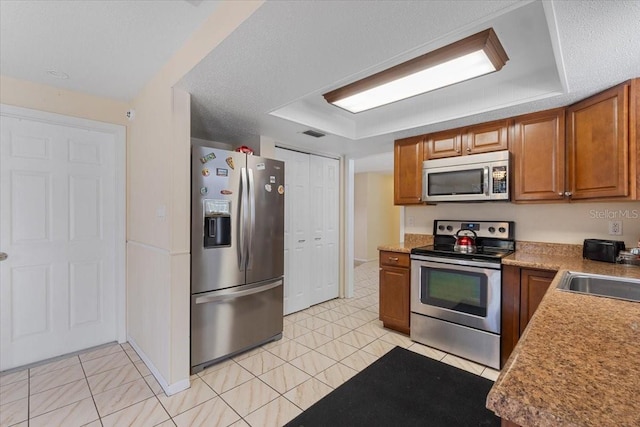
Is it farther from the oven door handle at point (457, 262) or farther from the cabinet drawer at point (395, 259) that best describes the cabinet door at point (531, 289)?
the cabinet drawer at point (395, 259)

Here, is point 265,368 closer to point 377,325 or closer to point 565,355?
point 377,325

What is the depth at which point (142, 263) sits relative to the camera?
2.49 metres

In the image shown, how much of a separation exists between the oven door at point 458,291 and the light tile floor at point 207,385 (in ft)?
1.20

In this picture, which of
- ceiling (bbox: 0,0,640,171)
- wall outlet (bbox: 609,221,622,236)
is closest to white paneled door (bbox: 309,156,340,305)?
ceiling (bbox: 0,0,640,171)

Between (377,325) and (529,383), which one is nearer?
(529,383)

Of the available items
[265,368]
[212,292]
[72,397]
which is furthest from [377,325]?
[72,397]

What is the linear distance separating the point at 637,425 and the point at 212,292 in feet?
7.56

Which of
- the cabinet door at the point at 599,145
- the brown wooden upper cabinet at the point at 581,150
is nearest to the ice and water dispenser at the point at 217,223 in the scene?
the brown wooden upper cabinet at the point at 581,150

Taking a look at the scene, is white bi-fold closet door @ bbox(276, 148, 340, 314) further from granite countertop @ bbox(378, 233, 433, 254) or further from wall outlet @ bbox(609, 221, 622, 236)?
wall outlet @ bbox(609, 221, 622, 236)

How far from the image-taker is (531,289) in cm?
215

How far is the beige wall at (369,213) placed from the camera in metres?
7.11

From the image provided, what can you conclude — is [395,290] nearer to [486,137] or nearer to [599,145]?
[486,137]

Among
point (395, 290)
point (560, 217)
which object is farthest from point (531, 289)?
point (395, 290)

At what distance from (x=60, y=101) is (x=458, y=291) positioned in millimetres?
3917
